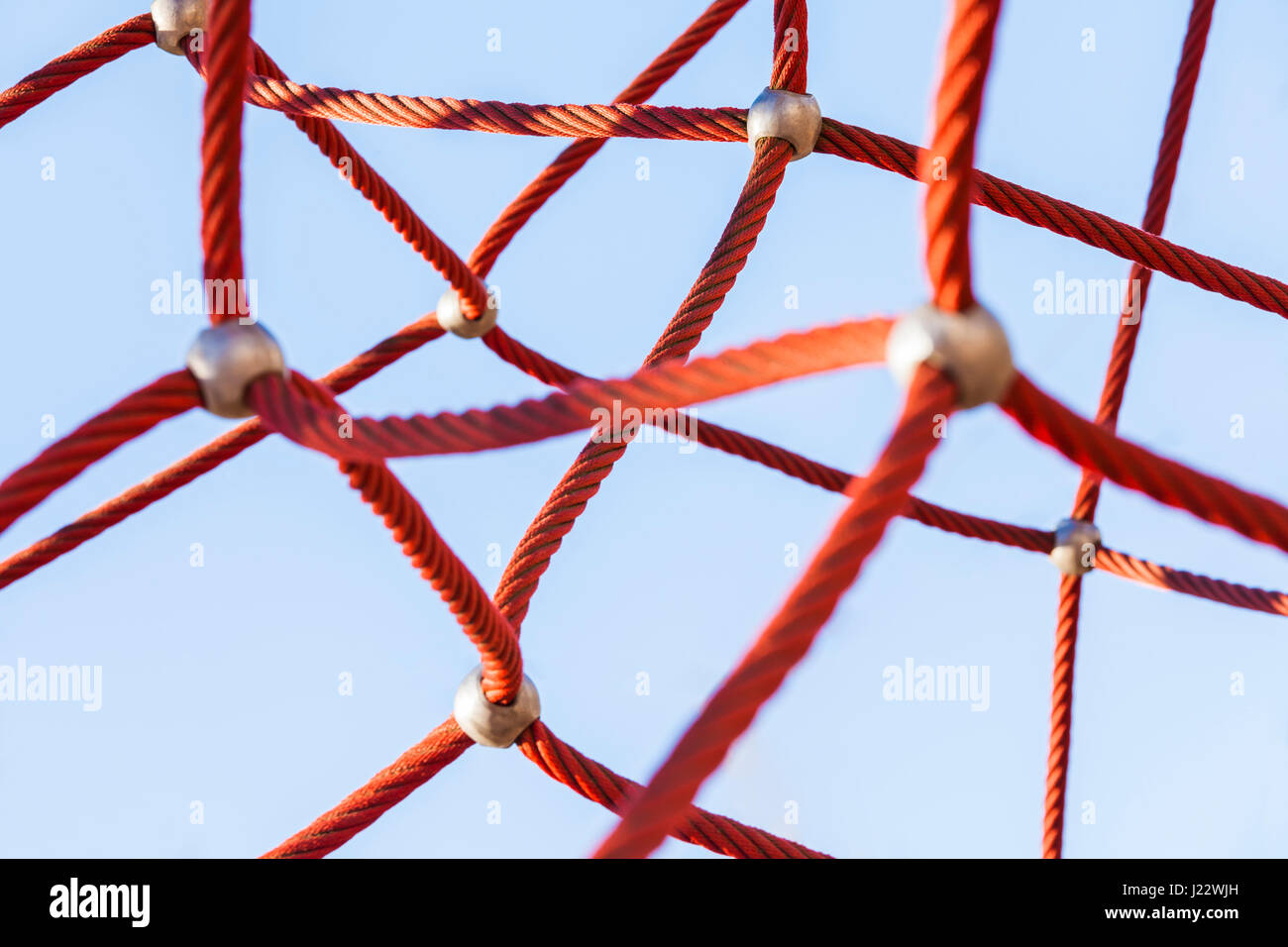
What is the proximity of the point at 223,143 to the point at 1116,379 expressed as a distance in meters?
1.65

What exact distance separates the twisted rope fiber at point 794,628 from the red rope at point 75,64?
4.96 feet

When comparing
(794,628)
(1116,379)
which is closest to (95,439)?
(794,628)

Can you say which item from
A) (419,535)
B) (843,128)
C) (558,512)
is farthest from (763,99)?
(419,535)

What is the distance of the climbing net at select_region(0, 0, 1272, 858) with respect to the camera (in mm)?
746

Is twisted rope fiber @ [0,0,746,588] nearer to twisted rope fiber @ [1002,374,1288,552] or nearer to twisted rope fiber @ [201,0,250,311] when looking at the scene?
twisted rope fiber @ [201,0,250,311]

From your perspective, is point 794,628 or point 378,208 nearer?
point 794,628

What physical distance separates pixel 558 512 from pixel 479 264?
2.32 ft

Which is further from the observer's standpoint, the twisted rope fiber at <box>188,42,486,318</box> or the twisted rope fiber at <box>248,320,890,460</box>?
the twisted rope fiber at <box>188,42,486,318</box>

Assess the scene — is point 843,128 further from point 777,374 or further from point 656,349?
point 777,374

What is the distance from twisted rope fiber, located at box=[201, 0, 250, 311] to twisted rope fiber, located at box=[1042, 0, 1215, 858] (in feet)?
4.76

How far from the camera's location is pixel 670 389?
0.86 metres

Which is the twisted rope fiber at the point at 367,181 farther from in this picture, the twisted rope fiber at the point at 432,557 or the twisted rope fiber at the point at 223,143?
the twisted rope fiber at the point at 223,143

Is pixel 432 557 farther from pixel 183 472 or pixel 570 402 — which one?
pixel 183 472


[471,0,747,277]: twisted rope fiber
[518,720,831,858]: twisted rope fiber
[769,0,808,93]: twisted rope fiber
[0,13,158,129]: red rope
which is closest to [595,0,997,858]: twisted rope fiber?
[518,720,831,858]: twisted rope fiber
